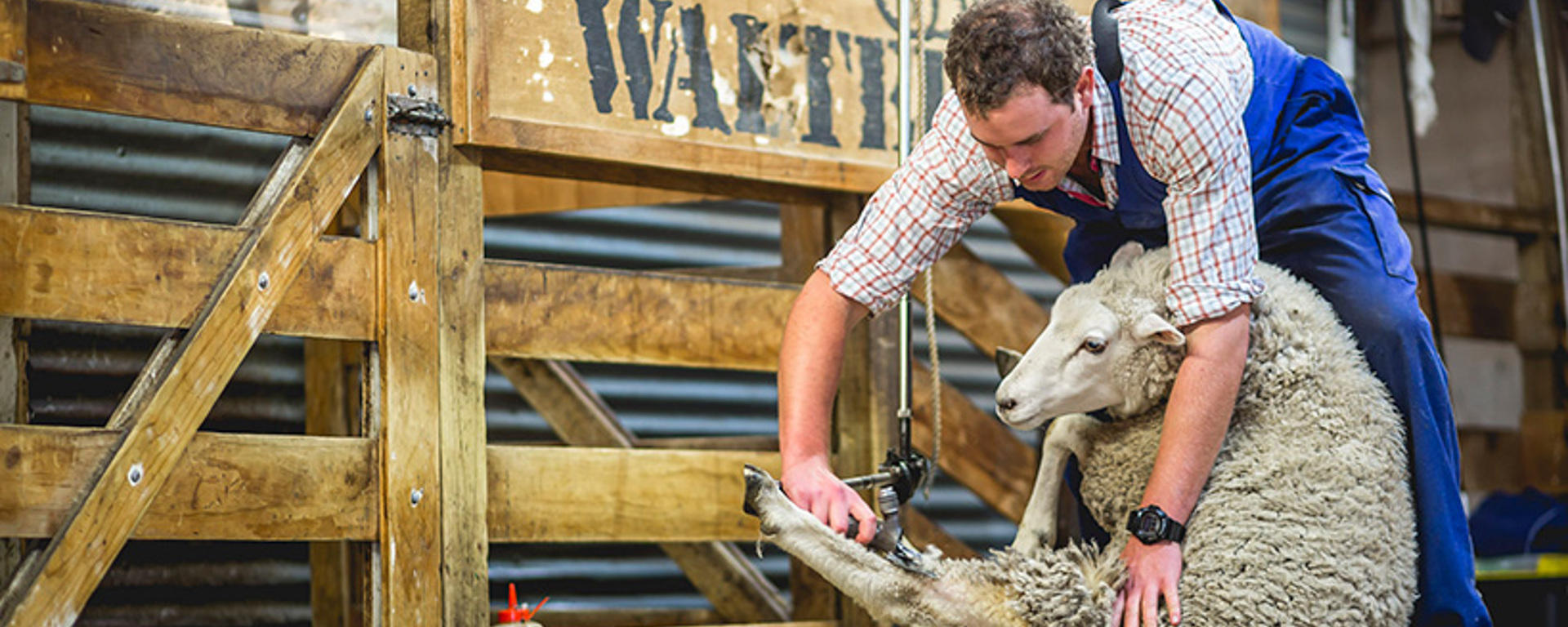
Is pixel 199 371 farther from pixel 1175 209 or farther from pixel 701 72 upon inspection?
pixel 1175 209

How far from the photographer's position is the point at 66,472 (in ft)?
7.42

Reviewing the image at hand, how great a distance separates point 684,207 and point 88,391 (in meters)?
1.91

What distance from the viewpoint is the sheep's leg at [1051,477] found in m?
2.51

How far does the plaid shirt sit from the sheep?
0.12 m

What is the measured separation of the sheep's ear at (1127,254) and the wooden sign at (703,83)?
59cm

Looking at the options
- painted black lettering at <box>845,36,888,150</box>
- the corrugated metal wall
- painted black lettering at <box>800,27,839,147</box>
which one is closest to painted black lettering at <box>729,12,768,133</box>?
painted black lettering at <box>800,27,839,147</box>

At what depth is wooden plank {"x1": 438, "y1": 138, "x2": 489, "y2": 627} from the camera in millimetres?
2660

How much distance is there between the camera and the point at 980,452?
3.62 metres

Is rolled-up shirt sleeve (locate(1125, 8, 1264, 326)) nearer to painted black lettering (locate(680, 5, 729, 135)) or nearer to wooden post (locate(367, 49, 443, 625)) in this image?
painted black lettering (locate(680, 5, 729, 135))

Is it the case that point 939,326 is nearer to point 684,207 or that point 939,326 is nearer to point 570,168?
point 684,207

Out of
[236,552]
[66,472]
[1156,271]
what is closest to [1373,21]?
[1156,271]

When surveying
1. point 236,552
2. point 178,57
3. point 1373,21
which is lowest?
point 236,552

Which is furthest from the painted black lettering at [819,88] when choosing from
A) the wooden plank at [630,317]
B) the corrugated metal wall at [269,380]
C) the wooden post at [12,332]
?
the corrugated metal wall at [269,380]

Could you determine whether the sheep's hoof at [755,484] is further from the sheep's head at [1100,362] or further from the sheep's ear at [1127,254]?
the sheep's ear at [1127,254]
